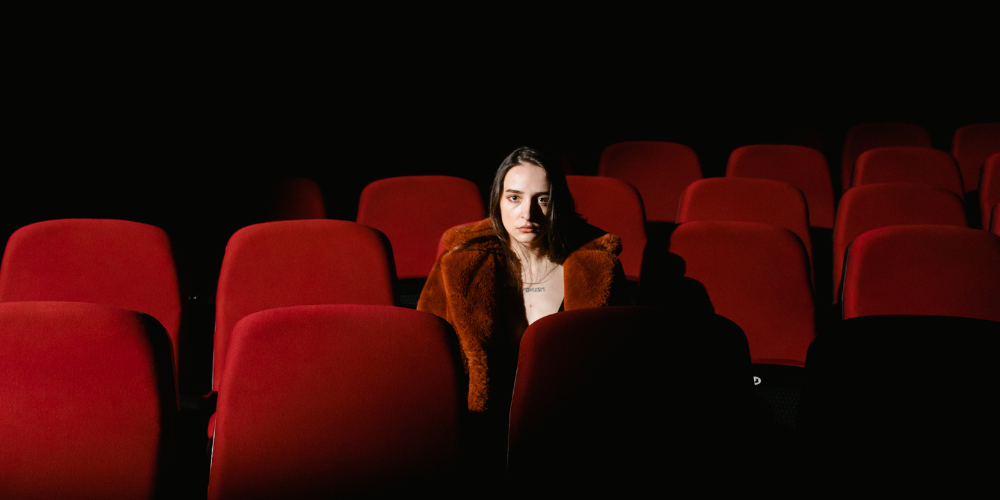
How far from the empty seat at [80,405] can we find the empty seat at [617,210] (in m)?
1.50

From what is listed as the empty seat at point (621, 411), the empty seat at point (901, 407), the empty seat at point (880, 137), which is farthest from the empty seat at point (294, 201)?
the empty seat at point (880, 137)

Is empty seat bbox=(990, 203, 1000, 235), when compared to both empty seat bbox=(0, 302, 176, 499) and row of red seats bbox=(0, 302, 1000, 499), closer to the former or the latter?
row of red seats bbox=(0, 302, 1000, 499)

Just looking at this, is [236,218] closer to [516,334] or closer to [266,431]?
[516,334]

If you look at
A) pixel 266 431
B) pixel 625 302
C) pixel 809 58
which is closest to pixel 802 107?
pixel 809 58

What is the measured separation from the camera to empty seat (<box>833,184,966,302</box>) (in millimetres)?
2293

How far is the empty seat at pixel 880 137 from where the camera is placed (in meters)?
4.01

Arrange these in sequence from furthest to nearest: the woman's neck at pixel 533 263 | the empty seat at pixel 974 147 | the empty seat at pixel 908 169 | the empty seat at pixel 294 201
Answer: the empty seat at pixel 974 147 → the empty seat at pixel 908 169 → the empty seat at pixel 294 201 → the woman's neck at pixel 533 263

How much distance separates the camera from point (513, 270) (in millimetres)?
1561

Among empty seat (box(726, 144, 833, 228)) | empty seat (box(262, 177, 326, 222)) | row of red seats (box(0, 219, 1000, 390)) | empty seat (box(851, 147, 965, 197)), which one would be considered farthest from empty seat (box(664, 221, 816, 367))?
empty seat (box(851, 147, 965, 197))

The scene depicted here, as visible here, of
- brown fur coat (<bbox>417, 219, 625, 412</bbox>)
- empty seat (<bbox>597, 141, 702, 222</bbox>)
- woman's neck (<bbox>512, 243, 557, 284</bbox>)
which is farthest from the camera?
empty seat (<bbox>597, 141, 702, 222</bbox>)

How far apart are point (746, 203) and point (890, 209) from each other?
1.54 feet

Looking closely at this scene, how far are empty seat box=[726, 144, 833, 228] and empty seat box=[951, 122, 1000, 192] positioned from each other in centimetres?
129

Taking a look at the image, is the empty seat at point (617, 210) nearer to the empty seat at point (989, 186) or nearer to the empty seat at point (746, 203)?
the empty seat at point (746, 203)

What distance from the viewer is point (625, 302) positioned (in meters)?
1.54
